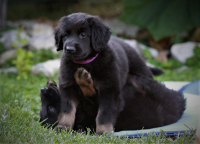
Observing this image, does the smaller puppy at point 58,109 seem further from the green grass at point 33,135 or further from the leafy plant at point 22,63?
the leafy plant at point 22,63

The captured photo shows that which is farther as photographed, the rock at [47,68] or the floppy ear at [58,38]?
the rock at [47,68]

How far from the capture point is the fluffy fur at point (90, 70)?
276 centimetres

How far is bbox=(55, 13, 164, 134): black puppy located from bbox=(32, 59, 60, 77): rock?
3.15m

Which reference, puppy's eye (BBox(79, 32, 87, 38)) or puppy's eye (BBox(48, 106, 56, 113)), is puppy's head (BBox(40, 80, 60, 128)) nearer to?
puppy's eye (BBox(48, 106, 56, 113))

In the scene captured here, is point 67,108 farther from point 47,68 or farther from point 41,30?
point 41,30

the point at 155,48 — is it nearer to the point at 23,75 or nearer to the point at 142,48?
the point at 142,48

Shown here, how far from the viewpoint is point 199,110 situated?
3.52 m

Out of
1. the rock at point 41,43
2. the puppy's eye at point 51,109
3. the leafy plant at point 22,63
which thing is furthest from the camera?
the rock at point 41,43

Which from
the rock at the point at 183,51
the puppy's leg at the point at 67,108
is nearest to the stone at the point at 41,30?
the rock at the point at 183,51

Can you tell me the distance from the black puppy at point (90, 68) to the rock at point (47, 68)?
315 centimetres

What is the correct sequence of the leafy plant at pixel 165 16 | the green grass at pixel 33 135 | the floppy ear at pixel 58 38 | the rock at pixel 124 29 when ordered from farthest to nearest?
1. the rock at pixel 124 29
2. the leafy plant at pixel 165 16
3. the floppy ear at pixel 58 38
4. the green grass at pixel 33 135

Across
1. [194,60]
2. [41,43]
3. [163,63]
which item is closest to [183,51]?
[194,60]

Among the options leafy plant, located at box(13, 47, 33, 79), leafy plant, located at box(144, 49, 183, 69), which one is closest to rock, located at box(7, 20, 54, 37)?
leafy plant, located at box(13, 47, 33, 79)

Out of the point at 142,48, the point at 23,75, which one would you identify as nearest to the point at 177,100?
the point at 23,75
